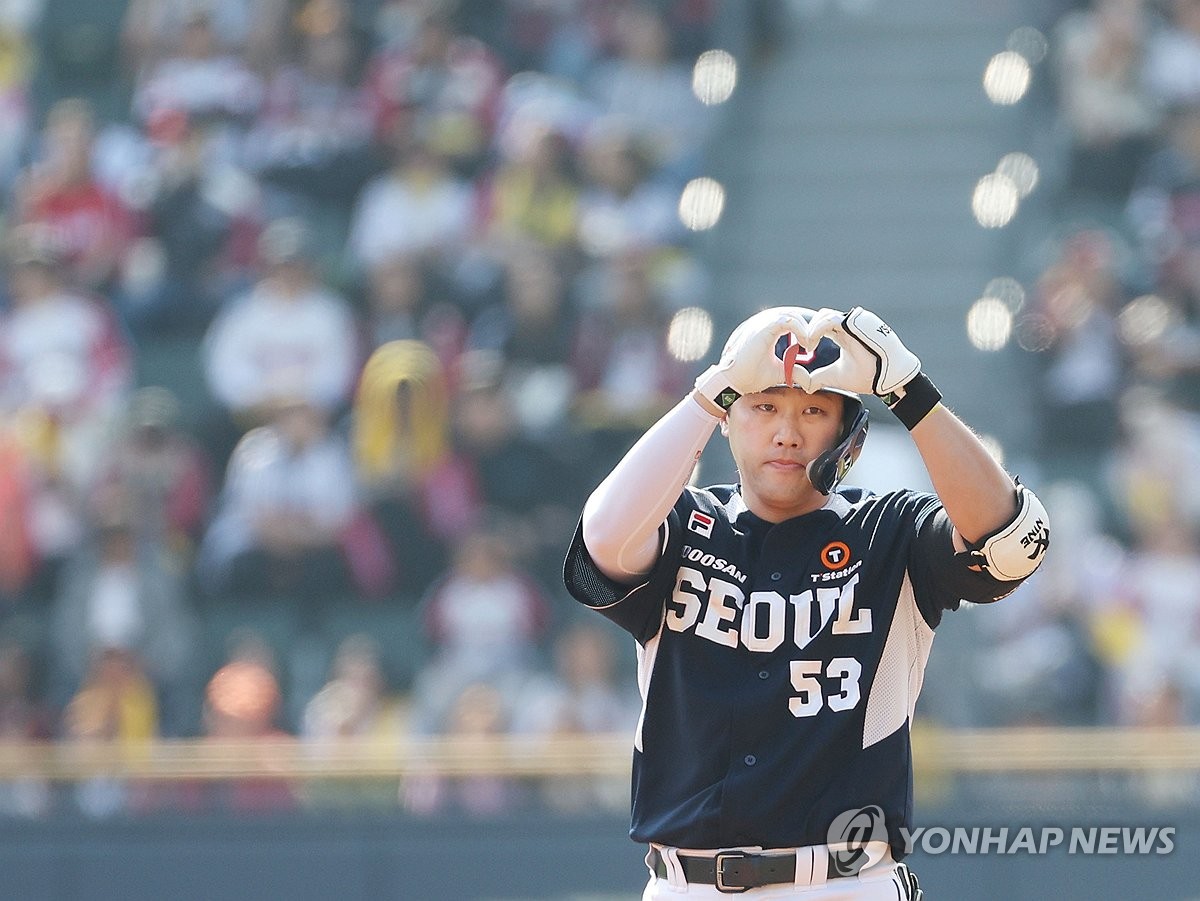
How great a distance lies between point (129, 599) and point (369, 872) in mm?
2042

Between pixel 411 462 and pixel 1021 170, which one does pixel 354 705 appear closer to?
pixel 411 462

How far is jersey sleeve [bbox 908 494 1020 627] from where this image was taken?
2863 mm

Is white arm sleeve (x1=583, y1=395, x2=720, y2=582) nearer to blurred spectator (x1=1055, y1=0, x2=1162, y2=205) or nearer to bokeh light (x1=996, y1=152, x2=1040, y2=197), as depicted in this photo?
blurred spectator (x1=1055, y1=0, x2=1162, y2=205)

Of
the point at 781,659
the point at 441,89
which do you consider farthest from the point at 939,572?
the point at 441,89

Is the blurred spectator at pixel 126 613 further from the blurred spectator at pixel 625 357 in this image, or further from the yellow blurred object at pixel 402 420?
the blurred spectator at pixel 625 357

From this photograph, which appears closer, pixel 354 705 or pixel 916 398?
pixel 916 398

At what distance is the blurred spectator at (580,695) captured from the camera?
6.79 meters

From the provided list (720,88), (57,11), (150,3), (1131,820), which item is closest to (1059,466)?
(1131,820)

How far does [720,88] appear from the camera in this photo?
9.47 metres

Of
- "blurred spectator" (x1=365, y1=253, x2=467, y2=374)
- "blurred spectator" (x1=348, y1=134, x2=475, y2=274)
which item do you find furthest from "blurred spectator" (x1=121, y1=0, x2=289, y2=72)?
"blurred spectator" (x1=365, y1=253, x2=467, y2=374)

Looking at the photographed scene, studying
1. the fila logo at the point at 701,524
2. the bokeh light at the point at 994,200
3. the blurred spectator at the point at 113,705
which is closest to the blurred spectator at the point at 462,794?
the blurred spectator at the point at 113,705

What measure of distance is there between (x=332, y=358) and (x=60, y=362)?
129 centimetres

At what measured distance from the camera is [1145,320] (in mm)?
7859

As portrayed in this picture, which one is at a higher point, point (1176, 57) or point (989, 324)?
point (1176, 57)
